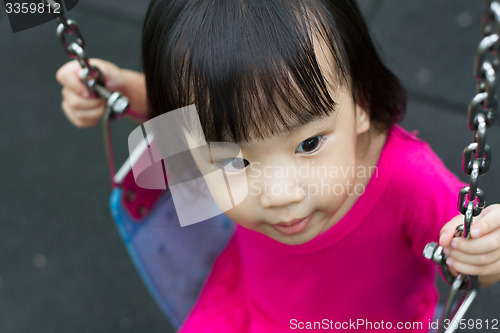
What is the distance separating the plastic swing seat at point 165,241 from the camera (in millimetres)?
904

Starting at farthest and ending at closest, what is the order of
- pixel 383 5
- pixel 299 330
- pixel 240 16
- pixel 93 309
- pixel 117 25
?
pixel 117 25
pixel 383 5
pixel 93 309
pixel 299 330
pixel 240 16

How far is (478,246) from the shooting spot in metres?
0.63

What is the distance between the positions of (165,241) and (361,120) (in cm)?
39

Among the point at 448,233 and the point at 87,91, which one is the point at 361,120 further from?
the point at 87,91

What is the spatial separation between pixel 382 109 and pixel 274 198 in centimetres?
28

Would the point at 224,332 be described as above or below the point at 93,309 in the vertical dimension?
above

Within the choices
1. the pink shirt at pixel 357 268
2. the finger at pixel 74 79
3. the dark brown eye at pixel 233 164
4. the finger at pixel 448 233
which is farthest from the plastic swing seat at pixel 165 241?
the finger at pixel 448 233

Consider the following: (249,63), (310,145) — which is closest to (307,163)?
(310,145)

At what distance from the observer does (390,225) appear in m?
0.84

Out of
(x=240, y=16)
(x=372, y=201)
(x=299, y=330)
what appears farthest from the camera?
(x=299, y=330)

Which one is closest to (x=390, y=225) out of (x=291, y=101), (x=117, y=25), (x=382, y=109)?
(x=382, y=109)

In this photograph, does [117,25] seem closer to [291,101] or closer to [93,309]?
[93,309]

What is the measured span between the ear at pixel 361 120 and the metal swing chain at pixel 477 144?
182 millimetres

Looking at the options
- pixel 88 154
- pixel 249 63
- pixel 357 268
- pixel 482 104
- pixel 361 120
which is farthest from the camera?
pixel 88 154
